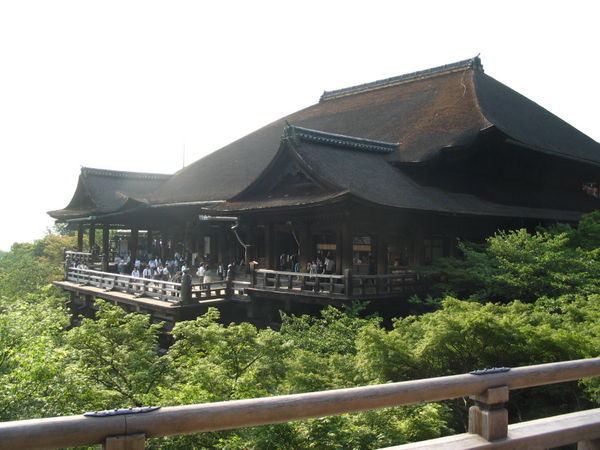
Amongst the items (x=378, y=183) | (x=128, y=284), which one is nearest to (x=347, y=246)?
(x=378, y=183)

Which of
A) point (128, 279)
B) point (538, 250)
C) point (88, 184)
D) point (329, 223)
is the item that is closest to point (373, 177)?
point (329, 223)

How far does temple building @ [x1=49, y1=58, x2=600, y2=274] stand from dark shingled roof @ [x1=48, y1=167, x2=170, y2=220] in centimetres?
12

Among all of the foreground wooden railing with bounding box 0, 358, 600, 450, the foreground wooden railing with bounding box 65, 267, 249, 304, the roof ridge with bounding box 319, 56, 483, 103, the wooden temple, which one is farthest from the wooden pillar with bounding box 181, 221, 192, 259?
the foreground wooden railing with bounding box 0, 358, 600, 450

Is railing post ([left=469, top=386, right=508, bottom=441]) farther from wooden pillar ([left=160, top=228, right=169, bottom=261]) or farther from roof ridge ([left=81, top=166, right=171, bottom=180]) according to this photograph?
roof ridge ([left=81, top=166, right=171, bottom=180])

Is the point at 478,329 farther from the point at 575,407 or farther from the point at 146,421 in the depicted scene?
the point at 146,421

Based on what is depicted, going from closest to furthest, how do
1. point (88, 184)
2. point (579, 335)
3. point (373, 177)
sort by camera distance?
point (579, 335) < point (373, 177) < point (88, 184)

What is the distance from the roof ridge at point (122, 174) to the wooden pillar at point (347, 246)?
2262 centimetres

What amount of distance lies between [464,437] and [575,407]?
5.04 m

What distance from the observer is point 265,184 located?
60.2ft

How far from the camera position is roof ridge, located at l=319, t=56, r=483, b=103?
86.7 ft

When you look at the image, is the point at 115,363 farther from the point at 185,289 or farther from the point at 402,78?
the point at 402,78

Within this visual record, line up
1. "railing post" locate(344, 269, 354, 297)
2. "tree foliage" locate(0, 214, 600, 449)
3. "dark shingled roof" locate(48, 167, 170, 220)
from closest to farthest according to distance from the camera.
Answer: "tree foliage" locate(0, 214, 600, 449), "railing post" locate(344, 269, 354, 297), "dark shingled roof" locate(48, 167, 170, 220)

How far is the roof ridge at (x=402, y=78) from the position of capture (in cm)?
2644

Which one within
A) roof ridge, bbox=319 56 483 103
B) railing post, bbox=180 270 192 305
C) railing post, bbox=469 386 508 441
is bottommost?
railing post, bbox=180 270 192 305
